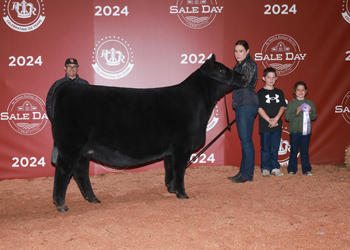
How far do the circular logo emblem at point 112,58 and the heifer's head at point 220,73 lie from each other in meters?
2.06

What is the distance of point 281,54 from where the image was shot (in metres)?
5.57

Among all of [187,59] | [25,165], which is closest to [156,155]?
[187,59]

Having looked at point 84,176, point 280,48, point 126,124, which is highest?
point 280,48

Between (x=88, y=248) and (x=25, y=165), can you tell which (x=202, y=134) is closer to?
(x=88, y=248)

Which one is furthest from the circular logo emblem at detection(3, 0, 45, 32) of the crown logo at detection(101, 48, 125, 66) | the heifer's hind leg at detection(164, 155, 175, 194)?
the heifer's hind leg at detection(164, 155, 175, 194)

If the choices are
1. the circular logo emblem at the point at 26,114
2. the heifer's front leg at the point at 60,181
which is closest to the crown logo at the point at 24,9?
the circular logo emblem at the point at 26,114

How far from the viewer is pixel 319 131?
5691 millimetres

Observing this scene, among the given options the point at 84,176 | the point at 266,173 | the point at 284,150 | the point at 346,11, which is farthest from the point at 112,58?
the point at 346,11

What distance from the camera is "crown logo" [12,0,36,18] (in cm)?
523

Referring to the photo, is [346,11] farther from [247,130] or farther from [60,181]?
[60,181]

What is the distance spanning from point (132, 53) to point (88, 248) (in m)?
3.87

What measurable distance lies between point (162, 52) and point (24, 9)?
2550 mm

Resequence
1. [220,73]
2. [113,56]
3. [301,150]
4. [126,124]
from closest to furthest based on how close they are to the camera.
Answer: [126,124]
[220,73]
[301,150]
[113,56]

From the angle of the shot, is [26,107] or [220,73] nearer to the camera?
[220,73]
